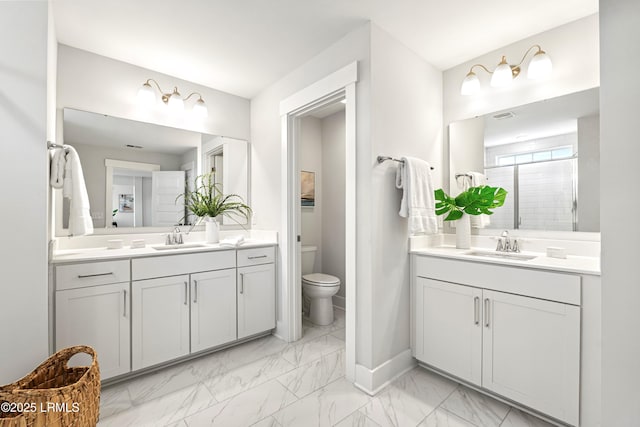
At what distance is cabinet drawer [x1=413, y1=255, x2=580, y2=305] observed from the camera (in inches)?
58.4

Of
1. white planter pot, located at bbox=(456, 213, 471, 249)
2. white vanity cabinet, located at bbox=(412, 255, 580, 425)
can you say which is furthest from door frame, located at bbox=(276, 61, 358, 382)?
white planter pot, located at bbox=(456, 213, 471, 249)

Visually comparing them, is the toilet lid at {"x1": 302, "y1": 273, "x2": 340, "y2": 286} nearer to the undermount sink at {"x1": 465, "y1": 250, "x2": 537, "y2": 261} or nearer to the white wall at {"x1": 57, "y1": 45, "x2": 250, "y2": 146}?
the undermount sink at {"x1": 465, "y1": 250, "x2": 537, "y2": 261}

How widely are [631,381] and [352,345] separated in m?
1.34

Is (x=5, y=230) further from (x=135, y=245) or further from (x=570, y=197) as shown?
(x=570, y=197)

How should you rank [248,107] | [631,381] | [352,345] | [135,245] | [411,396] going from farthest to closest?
[248,107]
[135,245]
[352,345]
[411,396]
[631,381]

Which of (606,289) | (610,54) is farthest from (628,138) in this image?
(606,289)

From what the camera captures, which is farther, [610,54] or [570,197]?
[570,197]

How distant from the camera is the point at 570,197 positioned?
192 cm

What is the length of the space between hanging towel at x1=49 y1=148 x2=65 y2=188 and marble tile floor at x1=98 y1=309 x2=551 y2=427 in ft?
4.49

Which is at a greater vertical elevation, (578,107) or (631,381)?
(578,107)

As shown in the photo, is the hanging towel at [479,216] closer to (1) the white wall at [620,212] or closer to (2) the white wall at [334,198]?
(1) the white wall at [620,212]

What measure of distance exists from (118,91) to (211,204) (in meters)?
1.16

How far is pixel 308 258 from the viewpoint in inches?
138

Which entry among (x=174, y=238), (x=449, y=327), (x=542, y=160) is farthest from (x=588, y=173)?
(x=174, y=238)
